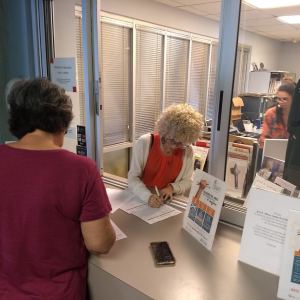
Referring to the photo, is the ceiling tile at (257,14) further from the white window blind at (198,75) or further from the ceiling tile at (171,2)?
the white window blind at (198,75)

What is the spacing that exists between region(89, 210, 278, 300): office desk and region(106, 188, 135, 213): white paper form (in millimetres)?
268

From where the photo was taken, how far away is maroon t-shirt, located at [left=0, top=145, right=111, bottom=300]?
91 cm

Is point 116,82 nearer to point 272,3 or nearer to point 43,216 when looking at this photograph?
point 272,3

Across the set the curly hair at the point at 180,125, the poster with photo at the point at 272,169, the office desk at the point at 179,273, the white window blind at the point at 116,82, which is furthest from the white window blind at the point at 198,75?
the office desk at the point at 179,273

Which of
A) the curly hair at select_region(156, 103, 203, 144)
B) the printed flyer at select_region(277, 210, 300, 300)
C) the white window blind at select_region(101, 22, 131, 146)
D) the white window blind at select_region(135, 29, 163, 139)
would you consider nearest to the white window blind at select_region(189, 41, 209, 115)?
the white window blind at select_region(135, 29, 163, 139)

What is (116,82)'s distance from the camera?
340cm

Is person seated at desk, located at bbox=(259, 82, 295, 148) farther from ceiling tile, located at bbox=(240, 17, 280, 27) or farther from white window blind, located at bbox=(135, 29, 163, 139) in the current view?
ceiling tile, located at bbox=(240, 17, 280, 27)

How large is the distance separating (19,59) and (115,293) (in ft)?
5.79

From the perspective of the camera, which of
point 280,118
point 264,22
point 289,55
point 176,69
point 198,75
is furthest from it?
point 289,55

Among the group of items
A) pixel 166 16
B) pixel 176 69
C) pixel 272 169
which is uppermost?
pixel 166 16

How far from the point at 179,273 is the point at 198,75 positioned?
4205 millimetres

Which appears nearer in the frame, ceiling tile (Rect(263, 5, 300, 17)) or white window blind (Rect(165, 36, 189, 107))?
ceiling tile (Rect(263, 5, 300, 17))

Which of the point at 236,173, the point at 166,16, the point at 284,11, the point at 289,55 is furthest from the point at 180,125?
the point at 289,55

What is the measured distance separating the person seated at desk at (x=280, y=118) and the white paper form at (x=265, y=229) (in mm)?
711
